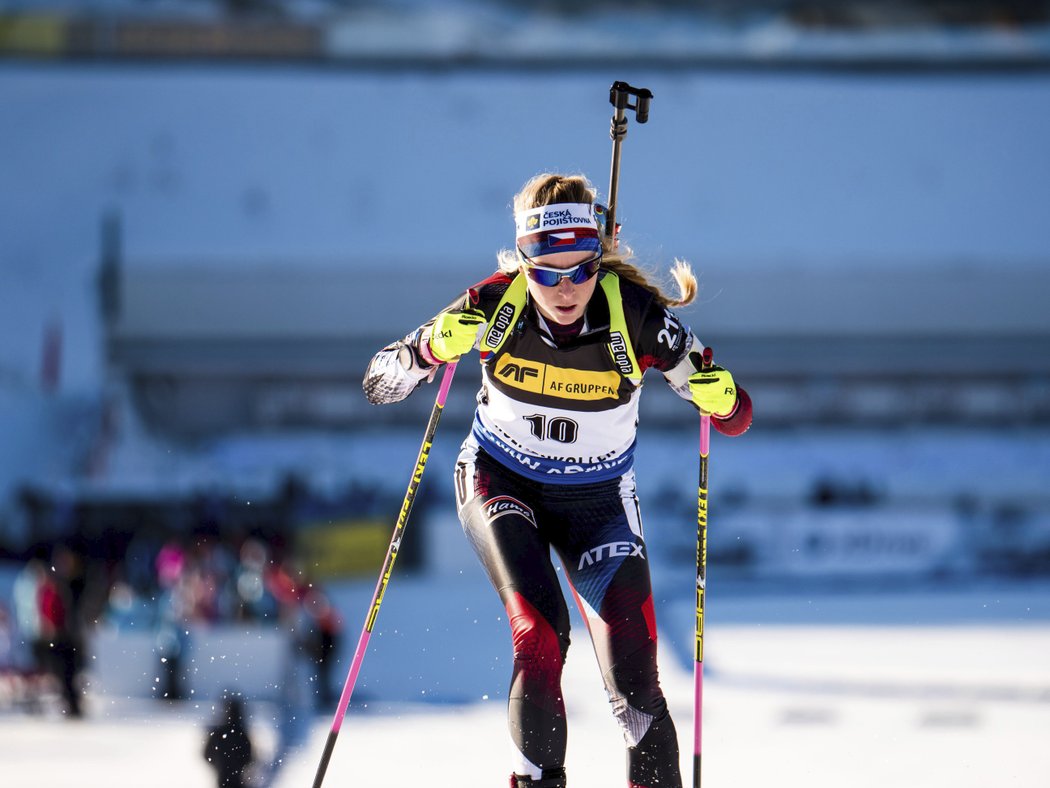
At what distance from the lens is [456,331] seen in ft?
12.7

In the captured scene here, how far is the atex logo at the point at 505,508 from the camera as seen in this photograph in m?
3.97

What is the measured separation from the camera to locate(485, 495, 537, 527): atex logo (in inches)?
156

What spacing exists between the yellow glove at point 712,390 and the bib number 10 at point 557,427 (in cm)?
42

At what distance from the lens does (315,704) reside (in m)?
8.59

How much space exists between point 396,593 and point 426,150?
16.2 meters

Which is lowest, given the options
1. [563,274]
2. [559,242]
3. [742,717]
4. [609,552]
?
[742,717]

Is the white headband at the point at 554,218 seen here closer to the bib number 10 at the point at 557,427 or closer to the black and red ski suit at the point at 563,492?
the black and red ski suit at the point at 563,492

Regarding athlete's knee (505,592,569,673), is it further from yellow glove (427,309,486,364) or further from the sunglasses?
the sunglasses

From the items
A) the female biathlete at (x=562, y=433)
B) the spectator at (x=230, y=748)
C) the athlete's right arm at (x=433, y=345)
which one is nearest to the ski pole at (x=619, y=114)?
the female biathlete at (x=562, y=433)

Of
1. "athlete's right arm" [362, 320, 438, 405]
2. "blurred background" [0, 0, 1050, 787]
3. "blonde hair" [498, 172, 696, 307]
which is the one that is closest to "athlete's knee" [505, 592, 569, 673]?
"athlete's right arm" [362, 320, 438, 405]

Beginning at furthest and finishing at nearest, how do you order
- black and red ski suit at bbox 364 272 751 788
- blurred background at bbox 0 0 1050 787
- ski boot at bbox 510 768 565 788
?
blurred background at bbox 0 0 1050 787 → black and red ski suit at bbox 364 272 751 788 → ski boot at bbox 510 768 565 788

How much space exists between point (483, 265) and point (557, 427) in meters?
20.9

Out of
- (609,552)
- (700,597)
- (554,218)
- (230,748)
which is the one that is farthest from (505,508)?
(230,748)

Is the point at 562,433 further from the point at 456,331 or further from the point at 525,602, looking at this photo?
the point at 525,602
